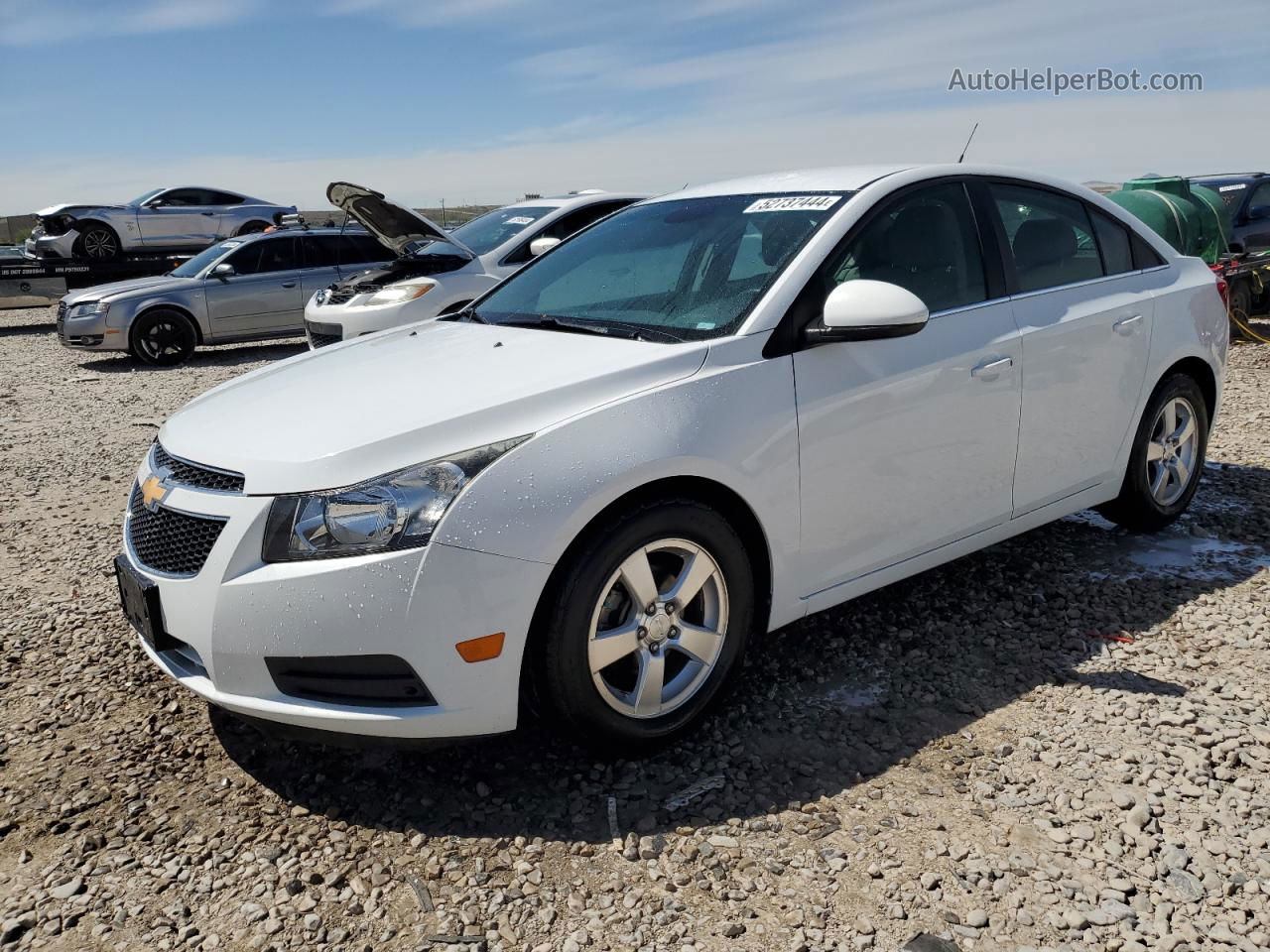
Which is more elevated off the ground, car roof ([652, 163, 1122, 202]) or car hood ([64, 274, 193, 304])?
car roof ([652, 163, 1122, 202])

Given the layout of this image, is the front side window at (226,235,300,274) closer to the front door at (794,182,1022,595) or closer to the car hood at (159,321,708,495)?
the car hood at (159,321,708,495)

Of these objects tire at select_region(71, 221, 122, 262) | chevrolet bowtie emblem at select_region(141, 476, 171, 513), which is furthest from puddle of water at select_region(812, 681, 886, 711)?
tire at select_region(71, 221, 122, 262)

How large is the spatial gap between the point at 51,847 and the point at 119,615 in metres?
1.60

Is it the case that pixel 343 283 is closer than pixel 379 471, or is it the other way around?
pixel 379 471

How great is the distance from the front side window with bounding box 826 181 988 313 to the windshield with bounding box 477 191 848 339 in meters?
0.18

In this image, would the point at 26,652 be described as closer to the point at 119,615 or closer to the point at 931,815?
the point at 119,615

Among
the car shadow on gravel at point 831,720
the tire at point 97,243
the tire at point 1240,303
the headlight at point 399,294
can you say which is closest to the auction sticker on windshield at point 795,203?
the car shadow on gravel at point 831,720

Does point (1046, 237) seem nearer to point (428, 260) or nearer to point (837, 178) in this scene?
point (837, 178)

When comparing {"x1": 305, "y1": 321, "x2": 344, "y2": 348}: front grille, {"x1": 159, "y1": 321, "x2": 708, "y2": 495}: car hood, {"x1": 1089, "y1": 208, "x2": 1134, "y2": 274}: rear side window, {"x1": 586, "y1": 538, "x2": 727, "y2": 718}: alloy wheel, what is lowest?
{"x1": 586, "y1": 538, "x2": 727, "y2": 718}: alloy wheel

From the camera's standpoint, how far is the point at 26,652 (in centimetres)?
388

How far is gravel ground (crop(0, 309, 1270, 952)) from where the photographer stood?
7.91 feet

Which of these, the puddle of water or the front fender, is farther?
the puddle of water

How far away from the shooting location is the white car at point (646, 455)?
2592mm

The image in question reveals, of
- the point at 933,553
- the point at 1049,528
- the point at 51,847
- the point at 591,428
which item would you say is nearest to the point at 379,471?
the point at 591,428
